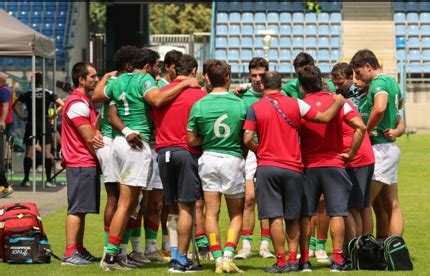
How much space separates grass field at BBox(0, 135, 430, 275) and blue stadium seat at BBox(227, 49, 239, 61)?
66.5 ft

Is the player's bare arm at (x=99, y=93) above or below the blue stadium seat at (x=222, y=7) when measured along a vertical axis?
below

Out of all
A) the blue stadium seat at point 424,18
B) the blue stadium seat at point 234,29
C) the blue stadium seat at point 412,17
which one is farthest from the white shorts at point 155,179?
the blue stadium seat at point 424,18

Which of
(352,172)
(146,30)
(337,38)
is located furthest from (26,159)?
(146,30)

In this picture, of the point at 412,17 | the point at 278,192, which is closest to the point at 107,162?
the point at 278,192

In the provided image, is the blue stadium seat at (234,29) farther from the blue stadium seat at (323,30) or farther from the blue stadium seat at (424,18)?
the blue stadium seat at (424,18)

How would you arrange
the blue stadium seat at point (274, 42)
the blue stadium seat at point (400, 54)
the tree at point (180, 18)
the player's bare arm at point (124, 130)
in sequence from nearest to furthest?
1. the player's bare arm at point (124, 130)
2. the blue stadium seat at point (400, 54)
3. the blue stadium seat at point (274, 42)
4. the tree at point (180, 18)

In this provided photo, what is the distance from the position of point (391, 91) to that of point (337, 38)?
35201mm

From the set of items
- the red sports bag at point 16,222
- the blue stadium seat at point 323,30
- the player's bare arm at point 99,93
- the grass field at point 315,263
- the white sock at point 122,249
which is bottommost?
the grass field at point 315,263

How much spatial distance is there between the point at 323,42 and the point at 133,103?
1405 inches

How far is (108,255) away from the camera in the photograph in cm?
1076

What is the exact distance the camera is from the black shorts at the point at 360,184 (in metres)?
11.1

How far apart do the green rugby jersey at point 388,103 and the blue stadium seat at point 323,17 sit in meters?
35.3

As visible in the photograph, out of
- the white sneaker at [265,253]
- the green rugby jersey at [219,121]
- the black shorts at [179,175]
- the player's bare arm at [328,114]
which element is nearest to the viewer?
the player's bare arm at [328,114]

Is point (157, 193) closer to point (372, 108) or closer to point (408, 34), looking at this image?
point (372, 108)
